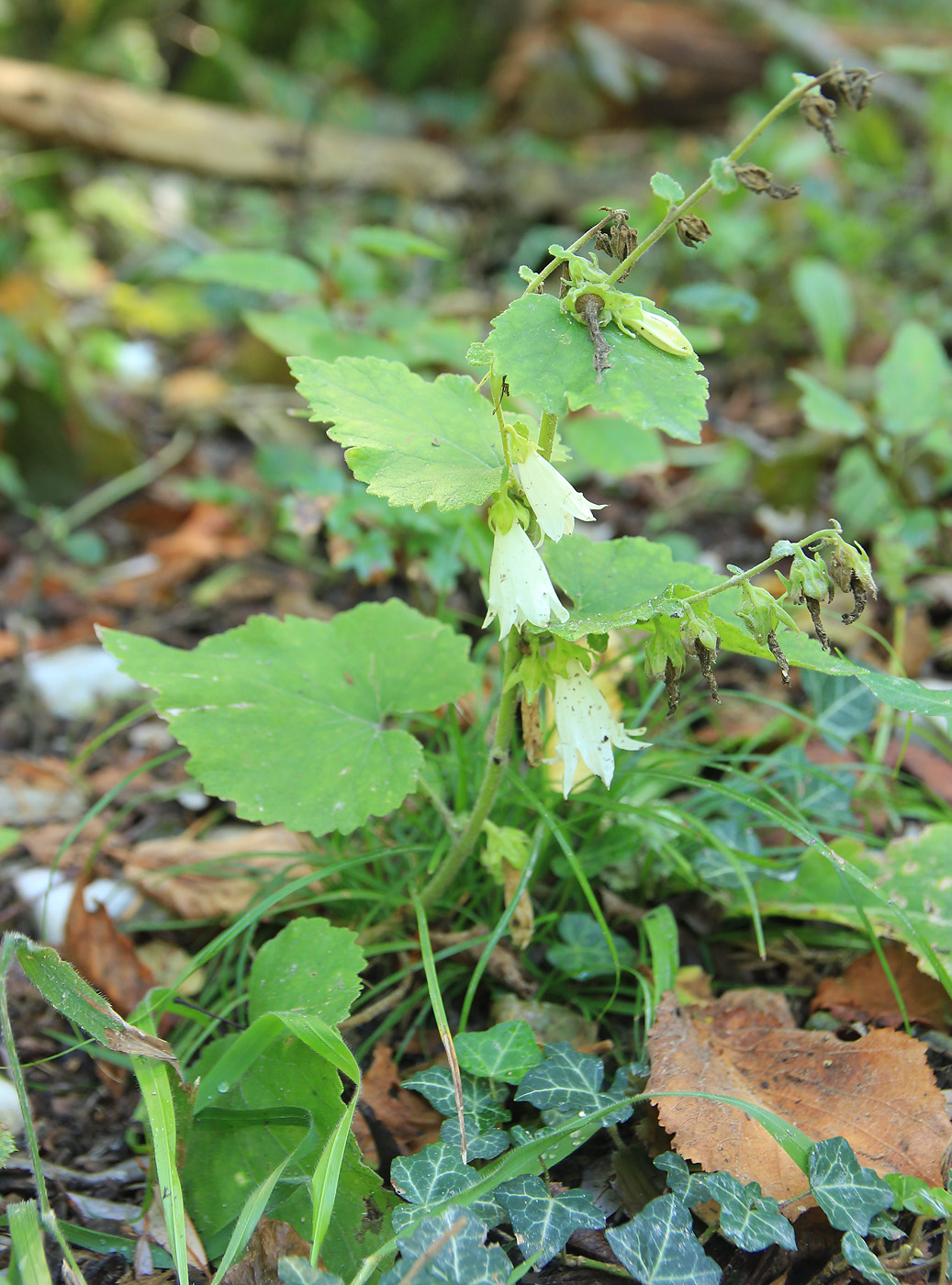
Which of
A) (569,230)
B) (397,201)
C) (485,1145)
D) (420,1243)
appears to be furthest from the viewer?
(397,201)

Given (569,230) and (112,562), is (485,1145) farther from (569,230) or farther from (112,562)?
(569,230)

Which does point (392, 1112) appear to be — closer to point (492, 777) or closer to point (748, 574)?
point (492, 777)

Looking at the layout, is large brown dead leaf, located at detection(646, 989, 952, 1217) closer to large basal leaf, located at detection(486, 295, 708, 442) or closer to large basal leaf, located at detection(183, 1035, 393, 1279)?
large basal leaf, located at detection(183, 1035, 393, 1279)

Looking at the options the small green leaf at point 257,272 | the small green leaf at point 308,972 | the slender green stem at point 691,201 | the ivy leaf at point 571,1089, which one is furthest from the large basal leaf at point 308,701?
the small green leaf at point 257,272

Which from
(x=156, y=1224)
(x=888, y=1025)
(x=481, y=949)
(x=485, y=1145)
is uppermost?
(x=888, y=1025)

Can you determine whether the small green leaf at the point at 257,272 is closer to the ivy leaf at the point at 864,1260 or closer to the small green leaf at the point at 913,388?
the small green leaf at the point at 913,388

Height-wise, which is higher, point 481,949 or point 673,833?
point 673,833

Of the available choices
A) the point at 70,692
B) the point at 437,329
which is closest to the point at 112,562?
the point at 70,692

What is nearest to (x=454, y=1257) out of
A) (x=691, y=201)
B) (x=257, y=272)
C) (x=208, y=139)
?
(x=691, y=201)
